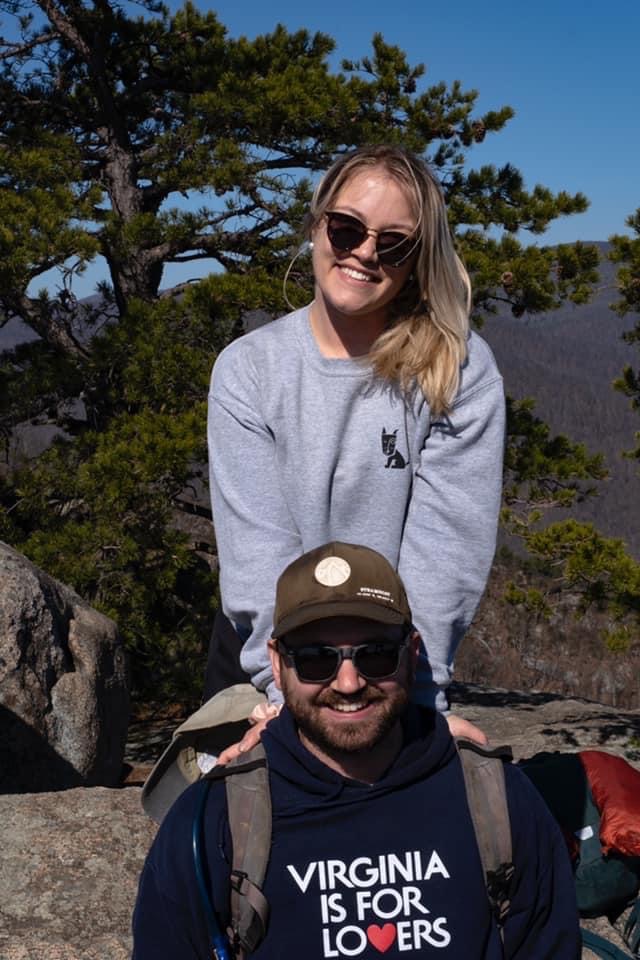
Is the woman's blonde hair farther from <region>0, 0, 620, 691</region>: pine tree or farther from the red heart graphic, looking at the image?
<region>0, 0, 620, 691</region>: pine tree

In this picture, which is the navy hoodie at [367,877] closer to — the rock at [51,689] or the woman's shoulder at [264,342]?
the woman's shoulder at [264,342]

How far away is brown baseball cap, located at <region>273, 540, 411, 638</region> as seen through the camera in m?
1.58

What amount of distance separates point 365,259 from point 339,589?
0.64 m

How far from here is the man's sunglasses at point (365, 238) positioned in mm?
1880

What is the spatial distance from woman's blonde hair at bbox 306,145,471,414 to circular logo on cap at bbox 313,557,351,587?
41 centimetres

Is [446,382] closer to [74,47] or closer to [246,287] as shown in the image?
[246,287]

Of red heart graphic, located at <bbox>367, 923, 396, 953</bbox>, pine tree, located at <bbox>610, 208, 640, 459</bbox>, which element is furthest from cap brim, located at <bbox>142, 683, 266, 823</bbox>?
pine tree, located at <bbox>610, 208, 640, 459</bbox>

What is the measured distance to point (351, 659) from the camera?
159 cm

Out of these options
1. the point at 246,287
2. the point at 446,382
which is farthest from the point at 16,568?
the point at 446,382

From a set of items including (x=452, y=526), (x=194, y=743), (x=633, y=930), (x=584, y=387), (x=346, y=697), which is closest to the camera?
(x=346, y=697)

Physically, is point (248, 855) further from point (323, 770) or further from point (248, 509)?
point (248, 509)

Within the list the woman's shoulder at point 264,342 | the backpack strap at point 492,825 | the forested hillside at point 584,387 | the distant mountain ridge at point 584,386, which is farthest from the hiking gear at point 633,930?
the forested hillside at point 584,387

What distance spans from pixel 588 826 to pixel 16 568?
3.21m

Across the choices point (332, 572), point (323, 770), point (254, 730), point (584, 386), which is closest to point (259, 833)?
point (323, 770)
